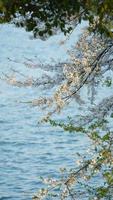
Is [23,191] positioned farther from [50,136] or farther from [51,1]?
[51,1]

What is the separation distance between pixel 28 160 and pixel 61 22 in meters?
20.9

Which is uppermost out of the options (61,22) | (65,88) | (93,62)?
(93,62)

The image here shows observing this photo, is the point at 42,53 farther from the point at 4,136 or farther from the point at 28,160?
the point at 28,160

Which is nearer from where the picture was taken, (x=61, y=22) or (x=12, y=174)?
(x=61, y=22)

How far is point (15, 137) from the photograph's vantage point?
31.2m

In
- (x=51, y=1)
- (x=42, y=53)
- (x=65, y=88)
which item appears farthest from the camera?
(x=42, y=53)

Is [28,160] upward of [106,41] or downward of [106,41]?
upward

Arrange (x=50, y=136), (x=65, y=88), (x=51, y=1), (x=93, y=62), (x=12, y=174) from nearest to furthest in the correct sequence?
(x=51, y=1) → (x=65, y=88) → (x=93, y=62) → (x=12, y=174) → (x=50, y=136)

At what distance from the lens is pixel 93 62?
37.1 feet

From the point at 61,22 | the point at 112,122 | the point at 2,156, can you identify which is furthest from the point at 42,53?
the point at 61,22

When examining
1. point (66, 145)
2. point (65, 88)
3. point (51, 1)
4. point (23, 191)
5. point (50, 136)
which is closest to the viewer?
point (51, 1)

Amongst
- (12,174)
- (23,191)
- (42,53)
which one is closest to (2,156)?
(12,174)

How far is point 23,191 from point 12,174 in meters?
2.76

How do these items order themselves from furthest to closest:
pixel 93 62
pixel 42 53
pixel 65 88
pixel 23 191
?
pixel 42 53 → pixel 23 191 → pixel 93 62 → pixel 65 88
